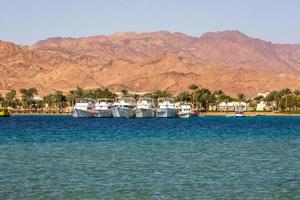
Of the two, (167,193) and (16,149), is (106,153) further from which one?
(167,193)

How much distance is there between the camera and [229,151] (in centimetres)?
6456

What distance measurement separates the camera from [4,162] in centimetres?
5159

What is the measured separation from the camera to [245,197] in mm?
35250

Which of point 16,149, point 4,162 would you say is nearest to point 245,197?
point 4,162

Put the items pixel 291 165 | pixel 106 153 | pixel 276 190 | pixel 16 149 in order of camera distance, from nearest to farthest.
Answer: pixel 276 190, pixel 291 165, pixel 106 153, pixel 16 149

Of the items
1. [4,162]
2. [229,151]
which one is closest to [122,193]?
[4,162]

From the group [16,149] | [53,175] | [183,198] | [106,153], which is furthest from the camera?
[16,149]

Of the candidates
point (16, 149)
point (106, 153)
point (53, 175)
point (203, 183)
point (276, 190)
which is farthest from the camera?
point (16, 149)

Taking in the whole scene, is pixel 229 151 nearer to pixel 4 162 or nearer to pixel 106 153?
pixel 106 153

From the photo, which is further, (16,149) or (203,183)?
(16,149)

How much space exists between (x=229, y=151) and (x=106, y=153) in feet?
37.2

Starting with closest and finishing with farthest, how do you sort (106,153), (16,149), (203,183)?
(203,183)
(106,153)
(16,149)

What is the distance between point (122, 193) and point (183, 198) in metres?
3.42

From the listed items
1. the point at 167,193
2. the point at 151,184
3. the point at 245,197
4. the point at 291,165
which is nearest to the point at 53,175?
the point at 151,184
